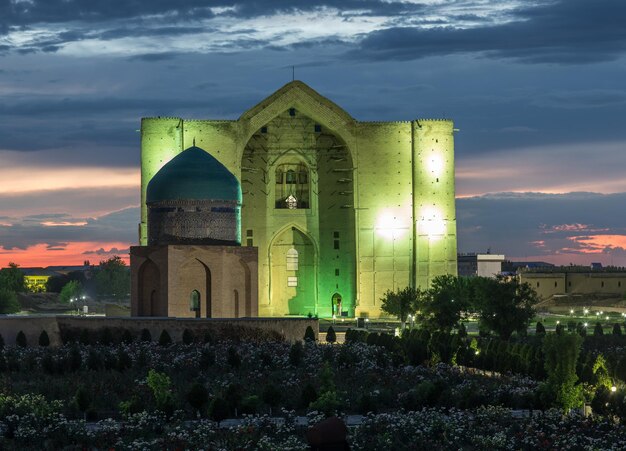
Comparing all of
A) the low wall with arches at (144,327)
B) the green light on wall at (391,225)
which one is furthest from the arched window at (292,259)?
the low wall with arches at (144,327)

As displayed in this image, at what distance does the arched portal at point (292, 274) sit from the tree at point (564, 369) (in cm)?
4714

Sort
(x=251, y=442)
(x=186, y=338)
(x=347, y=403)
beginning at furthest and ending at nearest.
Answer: (x=186, y=338) < (x=347, y=403) < (x=251, y=442)

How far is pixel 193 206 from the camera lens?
60500 millimetres

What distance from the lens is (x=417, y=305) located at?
239ft

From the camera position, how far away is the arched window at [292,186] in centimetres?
8331

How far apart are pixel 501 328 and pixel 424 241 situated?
2034 centimetres

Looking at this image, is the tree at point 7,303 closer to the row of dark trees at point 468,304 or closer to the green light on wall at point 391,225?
the green light on wall at point 391,225

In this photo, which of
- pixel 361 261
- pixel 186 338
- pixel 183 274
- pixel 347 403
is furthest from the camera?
pixel 361 261

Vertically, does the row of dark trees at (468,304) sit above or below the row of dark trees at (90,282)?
below

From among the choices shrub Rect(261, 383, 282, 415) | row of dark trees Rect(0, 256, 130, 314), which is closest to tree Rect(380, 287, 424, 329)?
shrub Rect(261, 383, 282, 415)

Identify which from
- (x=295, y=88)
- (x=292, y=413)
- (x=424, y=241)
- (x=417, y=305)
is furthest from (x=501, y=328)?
(x=292, y=413)

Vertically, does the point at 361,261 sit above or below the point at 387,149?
below

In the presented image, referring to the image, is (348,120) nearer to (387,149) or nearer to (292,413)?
(387,149)

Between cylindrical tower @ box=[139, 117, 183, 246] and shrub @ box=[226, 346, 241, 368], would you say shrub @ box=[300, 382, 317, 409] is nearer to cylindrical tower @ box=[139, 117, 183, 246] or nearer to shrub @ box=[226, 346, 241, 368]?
shrub @ box=[226, 346, 241, 368]
